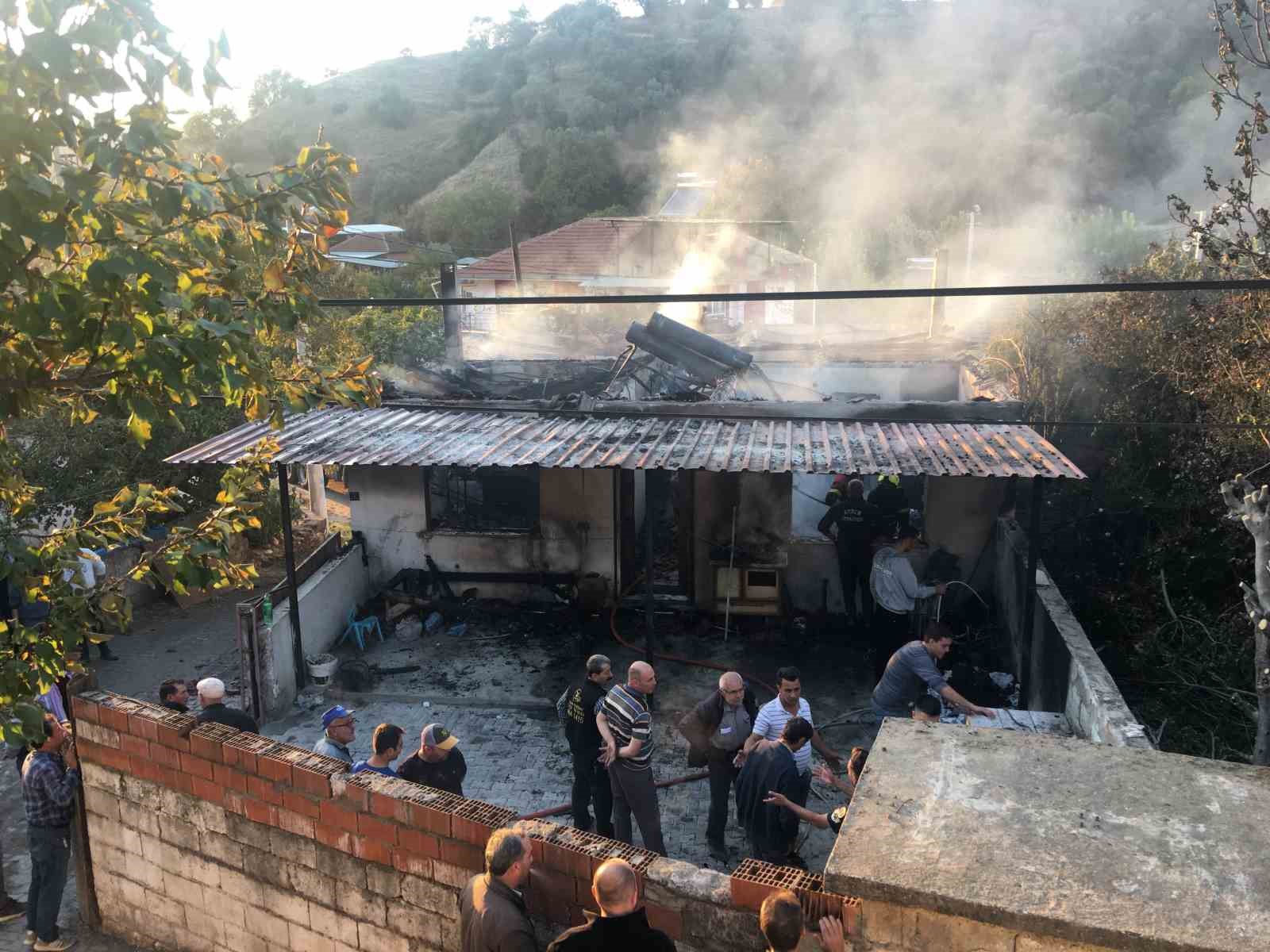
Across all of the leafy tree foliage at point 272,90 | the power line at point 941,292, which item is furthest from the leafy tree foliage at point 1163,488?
the leafy tree foliage at point 272,90

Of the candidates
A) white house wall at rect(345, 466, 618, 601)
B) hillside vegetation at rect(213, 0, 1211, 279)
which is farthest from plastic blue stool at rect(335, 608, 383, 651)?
hillside vegetation at rect(213, 0, 1211, 279)

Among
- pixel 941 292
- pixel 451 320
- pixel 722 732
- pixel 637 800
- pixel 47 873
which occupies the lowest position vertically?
pixel 47 873

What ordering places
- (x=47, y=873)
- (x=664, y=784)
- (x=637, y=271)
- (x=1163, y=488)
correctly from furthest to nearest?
(x=637, y=271) < (x=1163, y=488) < (x=664, y=784) < (x=47, y=873)

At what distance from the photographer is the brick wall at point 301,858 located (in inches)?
152

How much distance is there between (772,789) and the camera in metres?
5.65

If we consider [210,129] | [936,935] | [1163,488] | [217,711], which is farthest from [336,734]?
[210,129]

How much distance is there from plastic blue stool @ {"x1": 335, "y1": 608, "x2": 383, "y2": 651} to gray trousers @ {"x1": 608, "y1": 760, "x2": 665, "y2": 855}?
17.1 feet

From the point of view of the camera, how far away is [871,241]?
160ft

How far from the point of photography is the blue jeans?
5.78 metres

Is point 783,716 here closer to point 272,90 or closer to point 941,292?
point 941,292

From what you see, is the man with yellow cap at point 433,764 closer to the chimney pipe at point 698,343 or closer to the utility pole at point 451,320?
the chimney pipe at point 698,343

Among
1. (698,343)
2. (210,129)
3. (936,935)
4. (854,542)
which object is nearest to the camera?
(936,935)

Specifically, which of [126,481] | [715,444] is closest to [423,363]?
[126,481]

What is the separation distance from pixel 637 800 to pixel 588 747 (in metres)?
0.50
